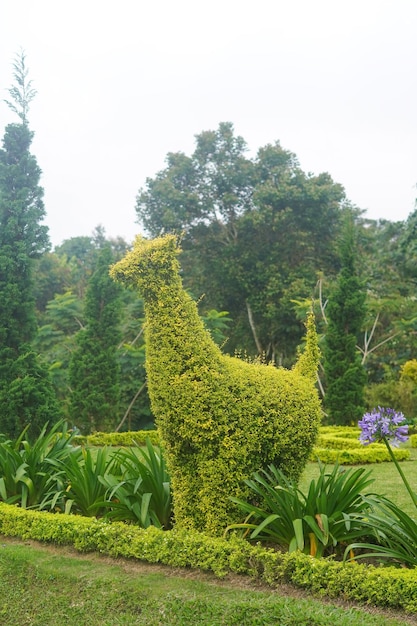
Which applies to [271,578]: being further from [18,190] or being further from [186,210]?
[186,210]

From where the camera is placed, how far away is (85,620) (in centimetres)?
430

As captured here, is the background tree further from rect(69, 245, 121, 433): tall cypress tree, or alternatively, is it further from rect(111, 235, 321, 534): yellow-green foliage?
rect(111, 235, 321, 534): yellow-green foliage

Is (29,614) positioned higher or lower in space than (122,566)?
lower

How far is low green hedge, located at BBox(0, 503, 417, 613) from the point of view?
3885 mm

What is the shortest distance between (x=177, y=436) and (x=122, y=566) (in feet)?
3.54

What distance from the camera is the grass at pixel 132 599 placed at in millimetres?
3752

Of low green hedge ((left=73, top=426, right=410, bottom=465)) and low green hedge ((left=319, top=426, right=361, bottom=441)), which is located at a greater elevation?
low green hedge ((left=319, top=426, right=361, bottom=441))

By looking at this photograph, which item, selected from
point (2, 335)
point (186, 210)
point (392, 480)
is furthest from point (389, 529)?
point (186, 210)

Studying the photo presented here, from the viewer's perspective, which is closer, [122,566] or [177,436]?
[122,566]

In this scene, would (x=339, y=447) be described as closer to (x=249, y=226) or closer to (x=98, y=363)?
(x=98, y=363)

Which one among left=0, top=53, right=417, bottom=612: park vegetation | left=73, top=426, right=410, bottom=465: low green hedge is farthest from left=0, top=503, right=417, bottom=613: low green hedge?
left=73, top=426, right=410, bottom=465: low green hedge

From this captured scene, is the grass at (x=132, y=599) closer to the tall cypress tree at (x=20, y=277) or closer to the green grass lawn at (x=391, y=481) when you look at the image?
the green grass lawn at (x=391, y=481)

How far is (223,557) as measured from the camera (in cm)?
455

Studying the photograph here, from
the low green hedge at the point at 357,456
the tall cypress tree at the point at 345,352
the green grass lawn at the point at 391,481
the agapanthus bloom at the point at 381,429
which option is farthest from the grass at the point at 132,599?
the tall cypress tree at the point at 345,352
